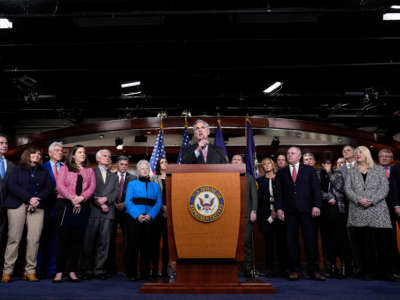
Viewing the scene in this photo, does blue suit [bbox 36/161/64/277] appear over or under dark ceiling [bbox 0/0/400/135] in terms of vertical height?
under

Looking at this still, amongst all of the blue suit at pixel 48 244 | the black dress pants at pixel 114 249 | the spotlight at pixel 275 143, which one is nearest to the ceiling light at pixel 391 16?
the black dress pants at pixel 114 249

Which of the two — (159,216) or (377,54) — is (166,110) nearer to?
(377,54)

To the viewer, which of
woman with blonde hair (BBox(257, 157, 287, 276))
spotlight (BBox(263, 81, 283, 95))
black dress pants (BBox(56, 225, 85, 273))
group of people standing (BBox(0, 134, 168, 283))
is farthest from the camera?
A: spotlight (BBox(263, 81, 283, 95))

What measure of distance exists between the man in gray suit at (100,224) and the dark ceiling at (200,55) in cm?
288

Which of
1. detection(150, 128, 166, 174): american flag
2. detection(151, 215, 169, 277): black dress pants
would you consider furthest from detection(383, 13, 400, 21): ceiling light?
detection(151, 215, 169, 277): black dress pants

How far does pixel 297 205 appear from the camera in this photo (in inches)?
147

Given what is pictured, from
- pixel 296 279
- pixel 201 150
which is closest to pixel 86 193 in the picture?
pixel 201 150

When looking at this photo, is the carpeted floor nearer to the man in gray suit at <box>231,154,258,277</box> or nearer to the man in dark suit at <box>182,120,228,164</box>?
the man in gray suit at <box>231,154,258,277</box>

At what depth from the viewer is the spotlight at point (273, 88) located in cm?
859

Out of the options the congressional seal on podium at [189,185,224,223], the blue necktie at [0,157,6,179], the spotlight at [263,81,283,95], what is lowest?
the congressional seal on podium at [189,185,224,223]

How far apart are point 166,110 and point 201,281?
8400 millimetres

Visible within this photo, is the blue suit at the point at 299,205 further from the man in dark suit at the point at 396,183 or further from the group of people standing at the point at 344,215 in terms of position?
the man in dark suit at the point at 396,183

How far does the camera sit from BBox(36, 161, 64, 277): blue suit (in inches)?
146

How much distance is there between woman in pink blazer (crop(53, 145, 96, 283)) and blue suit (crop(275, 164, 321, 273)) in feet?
6.71
